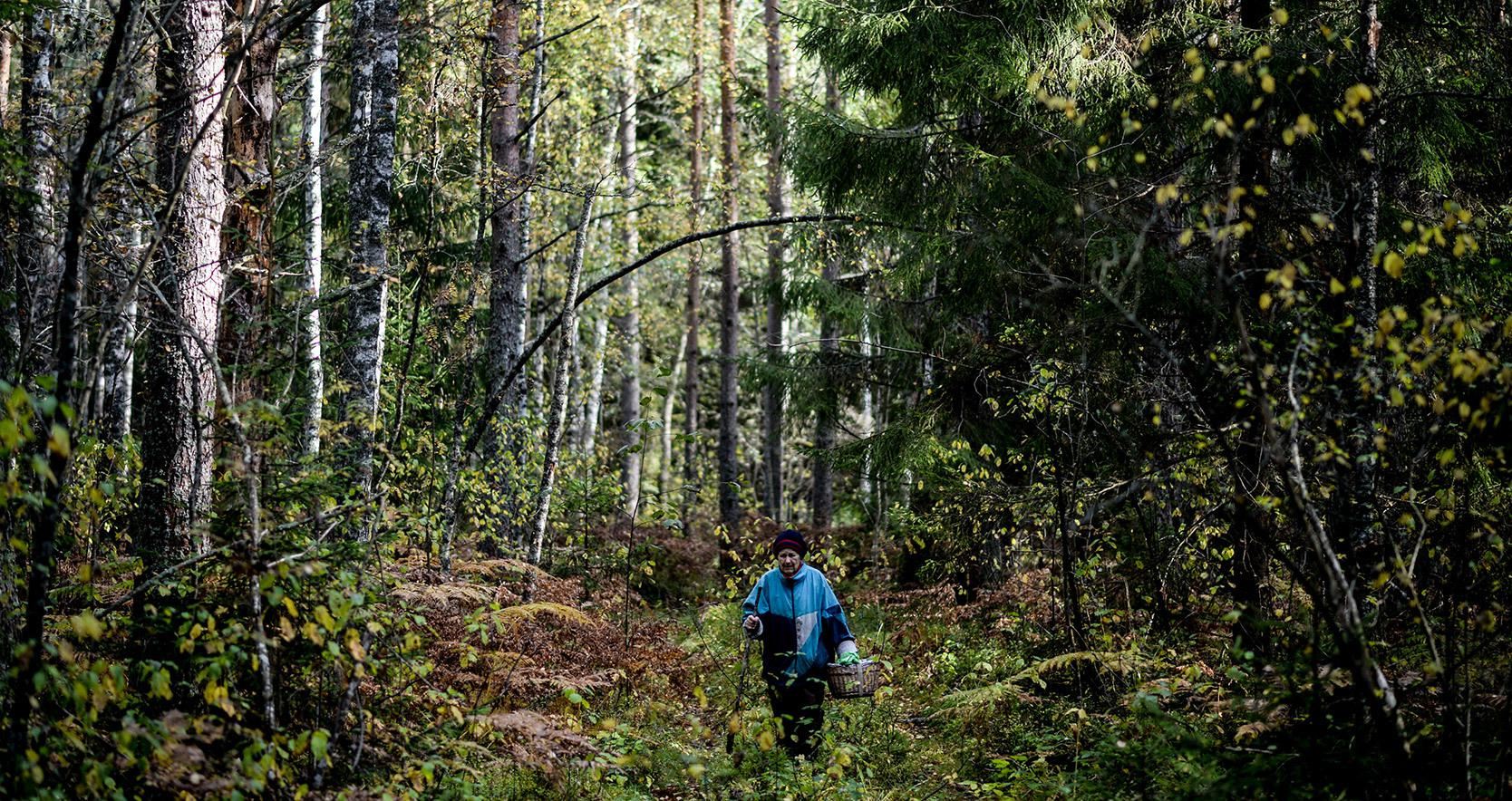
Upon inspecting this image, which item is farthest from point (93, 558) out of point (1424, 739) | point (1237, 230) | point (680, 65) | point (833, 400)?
point (680, 65)

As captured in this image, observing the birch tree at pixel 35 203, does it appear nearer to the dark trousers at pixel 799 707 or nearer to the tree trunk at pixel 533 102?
the tree trunk at pixel 533 102

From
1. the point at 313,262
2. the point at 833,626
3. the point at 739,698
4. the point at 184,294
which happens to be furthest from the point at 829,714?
the point at 313,262

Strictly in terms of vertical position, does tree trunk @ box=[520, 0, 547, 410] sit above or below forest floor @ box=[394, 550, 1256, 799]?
above

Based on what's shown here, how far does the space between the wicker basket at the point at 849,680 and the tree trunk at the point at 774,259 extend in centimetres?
591

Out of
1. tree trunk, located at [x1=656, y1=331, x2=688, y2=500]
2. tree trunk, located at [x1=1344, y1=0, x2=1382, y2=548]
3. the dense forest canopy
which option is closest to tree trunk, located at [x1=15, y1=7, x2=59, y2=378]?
the dense forest canopy

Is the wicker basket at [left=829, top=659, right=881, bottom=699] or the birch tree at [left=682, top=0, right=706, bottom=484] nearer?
the wicker basket at [left=829, top=659, right=881, bottom=699]

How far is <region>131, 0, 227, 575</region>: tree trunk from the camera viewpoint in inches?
220

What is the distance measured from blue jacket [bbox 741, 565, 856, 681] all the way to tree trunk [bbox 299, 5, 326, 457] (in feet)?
12.0

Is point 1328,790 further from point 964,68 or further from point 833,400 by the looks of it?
point 833,400

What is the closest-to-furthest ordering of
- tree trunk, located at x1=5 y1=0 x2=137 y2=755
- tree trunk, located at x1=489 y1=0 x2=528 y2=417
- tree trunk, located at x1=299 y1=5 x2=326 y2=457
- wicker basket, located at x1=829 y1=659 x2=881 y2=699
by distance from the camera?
tree trunk, located at x1=5 y1=0 x2=137 y2=755 → wicker basket, located at x1=829 y1=659 x2=881 y2=699 → tree trunk, located at x1=299 y1=5 x2=326 y2=457 → tree trunk, located at x1=489 y1=0 x2=528 y2=417

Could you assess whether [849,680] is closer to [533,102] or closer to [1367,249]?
[1367,249]

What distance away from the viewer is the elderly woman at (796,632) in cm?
684

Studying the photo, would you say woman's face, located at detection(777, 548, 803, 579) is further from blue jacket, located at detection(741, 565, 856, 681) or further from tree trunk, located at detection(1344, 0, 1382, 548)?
tree trunk, located at detection(1344, 0, 1382, 548)

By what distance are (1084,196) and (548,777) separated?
21.9 ft
